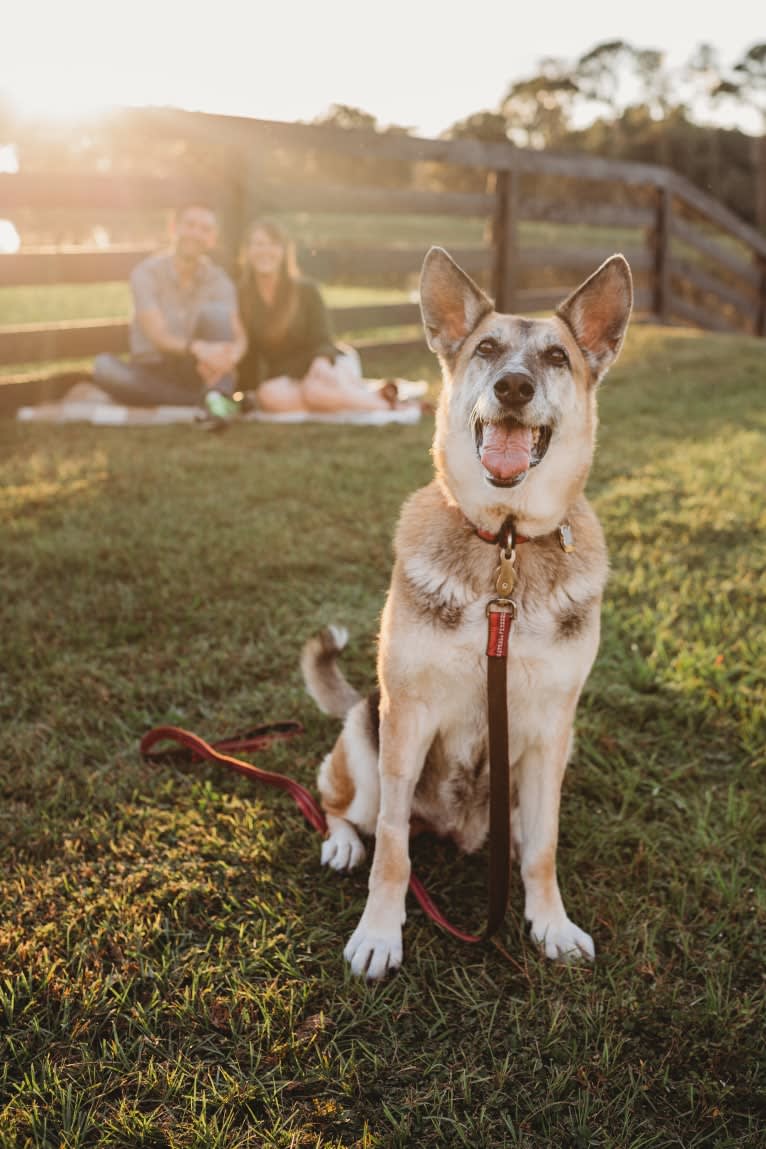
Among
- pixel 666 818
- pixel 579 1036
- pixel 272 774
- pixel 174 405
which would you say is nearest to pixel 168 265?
pixel 174 405

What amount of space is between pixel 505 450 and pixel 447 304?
54cm

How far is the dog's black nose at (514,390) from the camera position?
6.70ft

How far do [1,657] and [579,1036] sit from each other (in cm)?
243

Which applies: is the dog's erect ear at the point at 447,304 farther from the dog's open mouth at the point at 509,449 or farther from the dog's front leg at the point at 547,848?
the dog's front leg at the point at 547,848

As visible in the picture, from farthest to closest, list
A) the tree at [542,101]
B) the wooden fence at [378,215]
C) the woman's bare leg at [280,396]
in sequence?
the tree at [542,101] → the wooden fence at [378,215] → the woman's bare leg at [280,396]

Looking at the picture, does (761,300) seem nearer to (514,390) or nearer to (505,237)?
(505,237)

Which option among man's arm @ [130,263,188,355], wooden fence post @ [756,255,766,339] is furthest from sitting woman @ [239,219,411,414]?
wooden fence post @ [756,255,766,339]

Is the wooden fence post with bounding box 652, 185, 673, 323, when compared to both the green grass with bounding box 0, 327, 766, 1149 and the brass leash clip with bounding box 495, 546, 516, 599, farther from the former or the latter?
the brass leash clip with bounding box 495, 546, 516, 599

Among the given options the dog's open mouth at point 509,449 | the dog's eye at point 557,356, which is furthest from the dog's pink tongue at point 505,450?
the dog's eye at point 557,356

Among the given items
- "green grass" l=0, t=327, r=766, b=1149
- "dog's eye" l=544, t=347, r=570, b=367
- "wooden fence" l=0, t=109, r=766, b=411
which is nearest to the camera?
"green grass" l=0, t=327, r=766, b=1149

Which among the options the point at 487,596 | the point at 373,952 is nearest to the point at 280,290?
the point at 487,596

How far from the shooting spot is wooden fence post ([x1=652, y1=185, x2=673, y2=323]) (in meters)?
12.3

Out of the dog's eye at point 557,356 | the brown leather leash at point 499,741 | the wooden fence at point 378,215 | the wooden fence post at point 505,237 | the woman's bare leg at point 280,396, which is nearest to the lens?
the brown leather leash at point 499,741

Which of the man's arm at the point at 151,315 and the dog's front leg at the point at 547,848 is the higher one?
the man's arm at the point at 151,315
